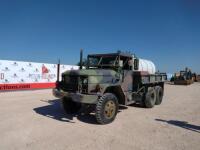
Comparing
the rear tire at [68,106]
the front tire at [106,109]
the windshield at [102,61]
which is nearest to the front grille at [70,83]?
the rear tire at [68,106]

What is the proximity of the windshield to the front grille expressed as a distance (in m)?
1.60

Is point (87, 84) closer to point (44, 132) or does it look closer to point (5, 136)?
point (44, 132)

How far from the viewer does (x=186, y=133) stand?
18.6 ft

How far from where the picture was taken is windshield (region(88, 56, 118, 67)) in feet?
25.2

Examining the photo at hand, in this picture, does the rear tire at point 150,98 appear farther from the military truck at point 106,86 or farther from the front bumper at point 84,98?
the front bumper at point 84,98

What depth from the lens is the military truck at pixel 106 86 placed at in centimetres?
623

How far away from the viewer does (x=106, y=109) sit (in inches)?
251

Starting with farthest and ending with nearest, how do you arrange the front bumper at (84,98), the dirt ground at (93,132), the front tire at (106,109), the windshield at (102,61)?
the windshield at (102,61)
the front tire at (106,109)
the front bumper at (84,98)
the dirt ground at (93,132)

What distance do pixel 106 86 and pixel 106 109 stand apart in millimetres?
741

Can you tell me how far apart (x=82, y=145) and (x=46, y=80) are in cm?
1361

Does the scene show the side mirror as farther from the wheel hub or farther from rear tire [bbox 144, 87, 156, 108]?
the wheel hub

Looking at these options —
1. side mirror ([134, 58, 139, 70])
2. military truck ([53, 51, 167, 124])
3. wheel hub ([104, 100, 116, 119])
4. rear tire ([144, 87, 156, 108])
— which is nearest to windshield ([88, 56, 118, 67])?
military truck ([53, 51, 167, 124])

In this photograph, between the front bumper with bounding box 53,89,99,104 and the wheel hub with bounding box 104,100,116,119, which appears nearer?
the front bumper with bounding box 53,89,99,104

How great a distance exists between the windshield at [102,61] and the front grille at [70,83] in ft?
5.26
